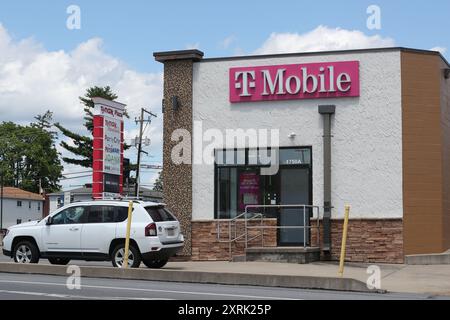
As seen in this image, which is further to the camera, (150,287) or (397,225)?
(397,225)

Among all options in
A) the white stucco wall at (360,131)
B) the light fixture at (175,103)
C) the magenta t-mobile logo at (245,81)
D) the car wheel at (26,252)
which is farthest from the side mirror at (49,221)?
the magenta t-mobile logo at (245,81)

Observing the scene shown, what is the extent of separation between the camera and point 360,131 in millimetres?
21734

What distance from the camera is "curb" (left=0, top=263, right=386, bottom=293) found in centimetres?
1435

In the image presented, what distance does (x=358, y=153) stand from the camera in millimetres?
21719

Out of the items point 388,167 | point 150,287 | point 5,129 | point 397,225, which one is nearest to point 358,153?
point 388,167

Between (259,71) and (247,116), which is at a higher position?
(259,71)

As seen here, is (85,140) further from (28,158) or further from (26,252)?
(26,252)

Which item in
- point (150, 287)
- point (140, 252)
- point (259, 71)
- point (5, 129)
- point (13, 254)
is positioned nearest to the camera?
point (150, 287)

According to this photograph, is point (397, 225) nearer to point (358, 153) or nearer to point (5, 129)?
point (358, 153)

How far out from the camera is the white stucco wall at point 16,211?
8832 centimetres

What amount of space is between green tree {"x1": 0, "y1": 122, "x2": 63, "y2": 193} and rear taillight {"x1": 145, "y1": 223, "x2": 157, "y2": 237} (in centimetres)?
9099

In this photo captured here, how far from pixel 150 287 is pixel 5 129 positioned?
97.4 m

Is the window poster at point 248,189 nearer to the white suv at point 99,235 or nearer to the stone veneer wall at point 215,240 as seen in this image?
the stone veneer wall at point 215,240

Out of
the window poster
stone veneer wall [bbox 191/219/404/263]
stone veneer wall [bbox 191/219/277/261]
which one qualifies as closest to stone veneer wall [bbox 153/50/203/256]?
stone veneer wall [bbox 191/219/277/261]
